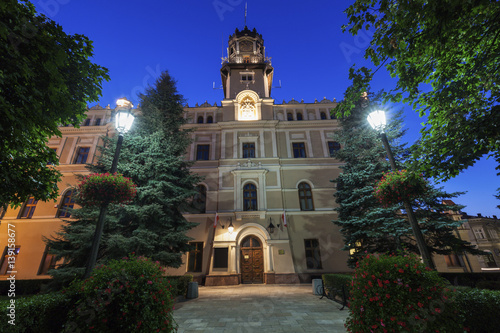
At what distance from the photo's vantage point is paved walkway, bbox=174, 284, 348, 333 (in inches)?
238

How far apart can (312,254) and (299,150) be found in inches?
377

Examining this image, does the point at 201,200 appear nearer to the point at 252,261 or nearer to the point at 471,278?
the point at 252,261

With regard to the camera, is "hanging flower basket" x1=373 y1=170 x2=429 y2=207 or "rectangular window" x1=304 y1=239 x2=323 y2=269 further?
"rectangular window" x1=304 y1=239 x2=323 y2=269

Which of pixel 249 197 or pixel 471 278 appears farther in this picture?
pixel 249 197

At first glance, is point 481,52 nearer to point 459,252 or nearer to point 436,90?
point 436,90

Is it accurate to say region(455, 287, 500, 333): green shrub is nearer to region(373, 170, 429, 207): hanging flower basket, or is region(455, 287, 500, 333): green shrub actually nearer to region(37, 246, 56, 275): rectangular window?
region(373, 170, 429, 207): hanging flower basket

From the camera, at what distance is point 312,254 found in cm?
1714

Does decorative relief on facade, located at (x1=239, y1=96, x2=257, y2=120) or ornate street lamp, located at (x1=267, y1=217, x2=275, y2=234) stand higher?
decorative relief on facade, located at (x1=239, y1=96, x2=257, y2=120)

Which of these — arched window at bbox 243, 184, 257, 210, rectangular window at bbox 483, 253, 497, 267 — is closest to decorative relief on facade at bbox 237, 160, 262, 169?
arched window at bbox 243, 184, 257, 210

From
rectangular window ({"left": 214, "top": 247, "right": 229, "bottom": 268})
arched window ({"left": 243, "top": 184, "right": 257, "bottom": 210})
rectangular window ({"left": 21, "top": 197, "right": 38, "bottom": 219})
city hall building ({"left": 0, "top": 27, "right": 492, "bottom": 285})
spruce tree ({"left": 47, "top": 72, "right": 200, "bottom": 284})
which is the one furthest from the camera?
rectangular window ({"left": 21, "top": 197, "right": 38, "bottom": 219})

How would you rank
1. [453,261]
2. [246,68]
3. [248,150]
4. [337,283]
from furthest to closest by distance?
[246,68] → [453,261] → [248,150] → [337,283]

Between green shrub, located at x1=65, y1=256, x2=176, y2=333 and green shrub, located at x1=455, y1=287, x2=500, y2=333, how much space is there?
19.9 ft

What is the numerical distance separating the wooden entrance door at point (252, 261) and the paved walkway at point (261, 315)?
664 cm

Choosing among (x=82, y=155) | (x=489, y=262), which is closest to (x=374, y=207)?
(x=82, y=155)
